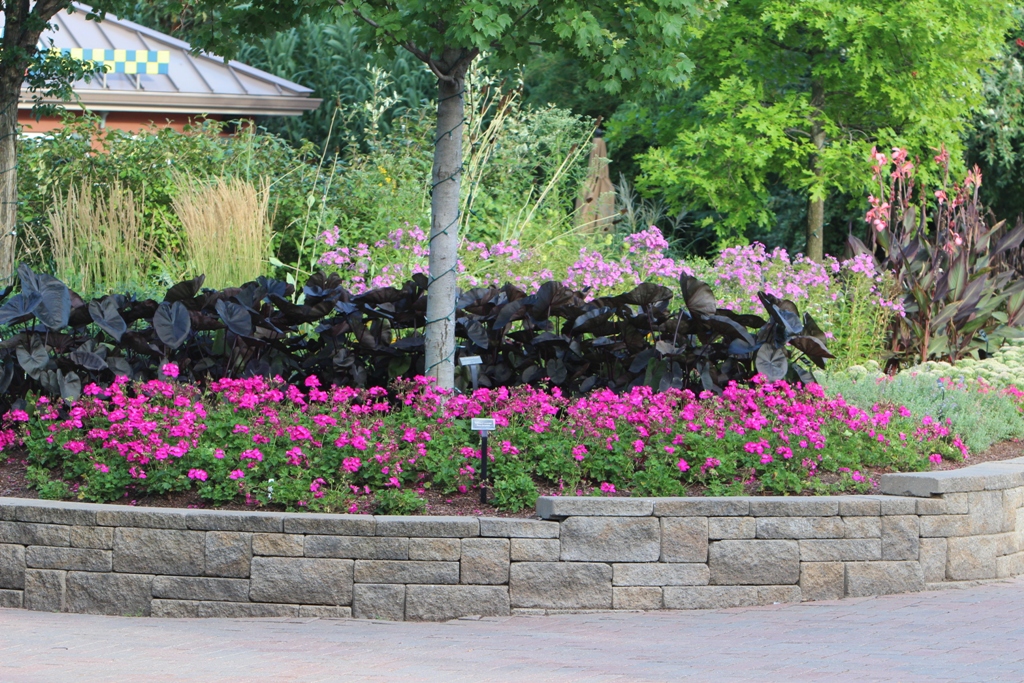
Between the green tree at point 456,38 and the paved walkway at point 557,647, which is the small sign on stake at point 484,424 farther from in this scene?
the green tree at point 456,38

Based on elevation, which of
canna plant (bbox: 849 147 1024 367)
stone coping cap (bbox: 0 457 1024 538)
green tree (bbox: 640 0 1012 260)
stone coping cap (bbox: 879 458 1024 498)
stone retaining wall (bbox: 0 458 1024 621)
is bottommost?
stone retaining wall (bbox: 0 458 1024 621)

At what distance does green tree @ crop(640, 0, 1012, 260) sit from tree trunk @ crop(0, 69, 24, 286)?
688cm

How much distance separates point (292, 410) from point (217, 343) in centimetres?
92

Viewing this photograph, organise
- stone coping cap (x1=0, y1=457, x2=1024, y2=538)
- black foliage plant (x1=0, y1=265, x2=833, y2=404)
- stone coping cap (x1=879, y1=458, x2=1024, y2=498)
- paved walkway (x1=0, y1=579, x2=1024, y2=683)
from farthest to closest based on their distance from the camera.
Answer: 1. black foliage plant (x1=0, y1=265, x2=833, y2=404)
2. stone coping cap (x1=879, y1=458, x2=1024, y2=498)
3. stone coping cap (x1=0, y1=457, x2=1024, y2=538)
4. paved walkway (x1=0, y1=579, x2=1024, y2=683)

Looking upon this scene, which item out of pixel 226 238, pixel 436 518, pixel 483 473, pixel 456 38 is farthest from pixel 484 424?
pixel 226 238

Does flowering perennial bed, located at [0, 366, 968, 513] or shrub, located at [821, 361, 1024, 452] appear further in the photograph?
shrub, located at [821, 361, 1024, 452]

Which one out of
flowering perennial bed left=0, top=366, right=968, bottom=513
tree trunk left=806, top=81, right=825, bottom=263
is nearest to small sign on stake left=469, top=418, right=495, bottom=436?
flowering perennial bed left=0, top=366, right=968, bottom=513

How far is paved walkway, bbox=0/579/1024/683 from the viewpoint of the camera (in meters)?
3.79

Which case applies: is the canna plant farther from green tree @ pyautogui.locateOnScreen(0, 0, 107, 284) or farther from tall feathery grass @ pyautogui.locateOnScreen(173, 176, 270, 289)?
green tree @ pyautogui.locateOnScreen(0, 0, 107, 284)

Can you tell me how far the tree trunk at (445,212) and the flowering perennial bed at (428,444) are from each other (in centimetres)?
31

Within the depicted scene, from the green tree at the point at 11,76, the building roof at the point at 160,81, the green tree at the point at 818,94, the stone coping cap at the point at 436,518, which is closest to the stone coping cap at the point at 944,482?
the stone coping cap at the point at 436,518

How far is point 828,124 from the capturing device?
493 inches

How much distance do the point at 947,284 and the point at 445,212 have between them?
4939mm

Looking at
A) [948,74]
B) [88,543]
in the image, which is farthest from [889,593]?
[948,74]
